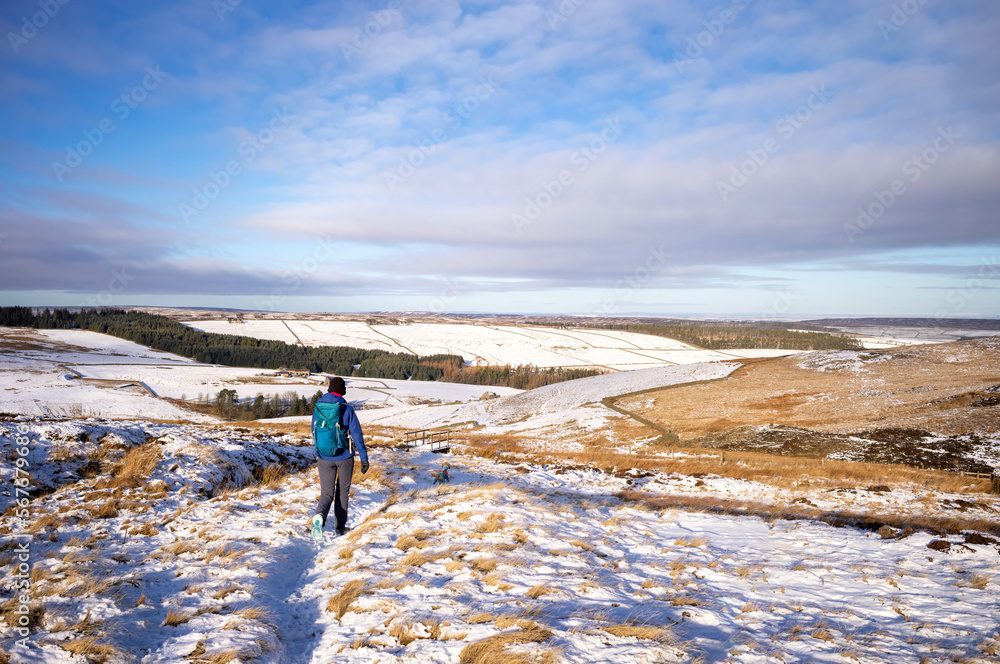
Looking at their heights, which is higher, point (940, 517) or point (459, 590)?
point (459, 590)

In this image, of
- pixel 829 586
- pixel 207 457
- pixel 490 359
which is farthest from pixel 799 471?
pixel 490 359

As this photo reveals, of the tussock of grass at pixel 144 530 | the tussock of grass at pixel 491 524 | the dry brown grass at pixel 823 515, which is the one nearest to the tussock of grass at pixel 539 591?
the tussock of grass at pixel 491 524

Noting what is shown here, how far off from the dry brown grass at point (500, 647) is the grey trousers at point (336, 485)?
18.5ft

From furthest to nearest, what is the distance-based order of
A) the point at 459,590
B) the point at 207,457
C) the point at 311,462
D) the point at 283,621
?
the point at 311,462
the point at 207,457
the point at 459,590
the point at 283,621

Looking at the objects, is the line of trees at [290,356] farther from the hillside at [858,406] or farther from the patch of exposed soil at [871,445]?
the patch of exposed soil at [871,445]

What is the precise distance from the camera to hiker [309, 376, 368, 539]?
10078mm

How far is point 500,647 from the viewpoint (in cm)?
568

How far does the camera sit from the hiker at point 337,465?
33.1 feet

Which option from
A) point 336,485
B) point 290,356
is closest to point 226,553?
point 336,485

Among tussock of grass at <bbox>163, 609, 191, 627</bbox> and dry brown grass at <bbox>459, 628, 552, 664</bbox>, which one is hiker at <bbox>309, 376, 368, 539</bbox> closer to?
tussock of grass at <bbox>163, 609, 191, 627</bbox>

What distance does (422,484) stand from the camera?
15.7 meters

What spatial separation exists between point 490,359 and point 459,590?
164068 millimetres

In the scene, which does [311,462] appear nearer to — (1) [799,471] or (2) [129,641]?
(2) [129,641]

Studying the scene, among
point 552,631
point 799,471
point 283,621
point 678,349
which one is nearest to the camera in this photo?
point 552,631
